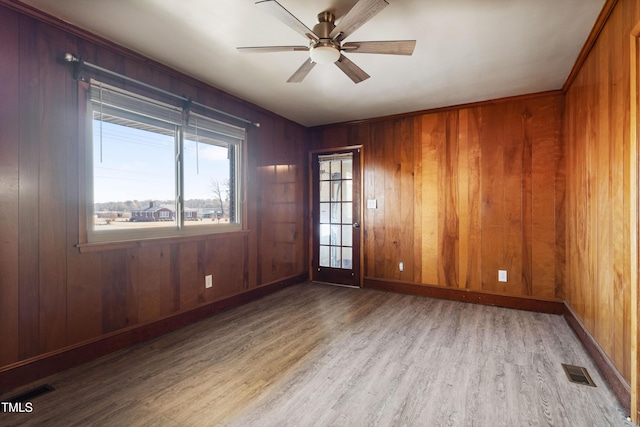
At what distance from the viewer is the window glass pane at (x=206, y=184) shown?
317 cm

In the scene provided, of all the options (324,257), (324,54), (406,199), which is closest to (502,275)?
(406,199)

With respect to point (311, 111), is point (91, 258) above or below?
below

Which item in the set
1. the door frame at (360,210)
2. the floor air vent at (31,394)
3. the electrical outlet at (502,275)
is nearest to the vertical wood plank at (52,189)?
Answer: the floor air vent at (31,394)

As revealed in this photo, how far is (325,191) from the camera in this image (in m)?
4.97

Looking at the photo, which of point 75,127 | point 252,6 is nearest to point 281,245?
point 75,127

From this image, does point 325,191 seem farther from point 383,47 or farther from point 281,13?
point 281,13

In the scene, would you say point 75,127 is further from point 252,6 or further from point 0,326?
point 252,6

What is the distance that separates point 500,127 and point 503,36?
1619 mm

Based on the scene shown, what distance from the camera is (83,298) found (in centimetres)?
232

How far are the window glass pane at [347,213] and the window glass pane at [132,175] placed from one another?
258 cm

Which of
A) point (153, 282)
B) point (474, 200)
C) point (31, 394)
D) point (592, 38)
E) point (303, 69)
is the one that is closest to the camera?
point (31, 394)

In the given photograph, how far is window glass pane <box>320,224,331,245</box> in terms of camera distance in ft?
16.2

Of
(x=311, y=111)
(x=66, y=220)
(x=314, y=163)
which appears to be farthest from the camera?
(x=314, y=163)

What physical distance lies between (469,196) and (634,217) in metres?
2.26
